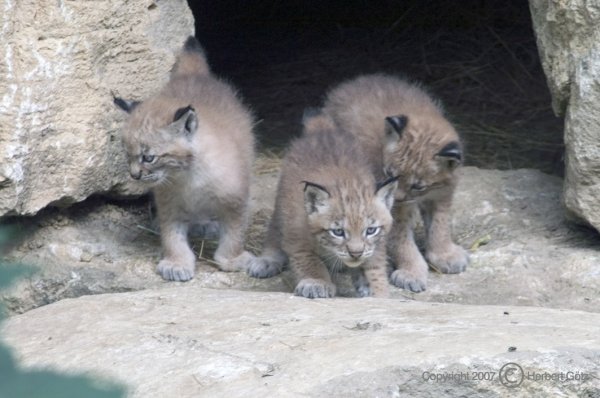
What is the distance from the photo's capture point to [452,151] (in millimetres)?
6504

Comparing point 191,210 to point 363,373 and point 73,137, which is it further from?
point 363,373

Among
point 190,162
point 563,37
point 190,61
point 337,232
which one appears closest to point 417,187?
point 337,232

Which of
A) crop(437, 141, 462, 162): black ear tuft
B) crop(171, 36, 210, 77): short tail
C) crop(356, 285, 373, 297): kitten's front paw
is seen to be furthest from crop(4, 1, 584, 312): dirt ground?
crop(171, 36, 210, 77): short tail

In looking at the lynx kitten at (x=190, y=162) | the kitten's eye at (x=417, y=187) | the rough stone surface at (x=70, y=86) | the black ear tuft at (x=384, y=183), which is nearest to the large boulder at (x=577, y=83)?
the kitten's eye at (x=417, y=187)

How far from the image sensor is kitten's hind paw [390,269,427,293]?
652 cm

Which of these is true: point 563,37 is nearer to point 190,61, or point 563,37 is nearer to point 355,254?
point 355,254

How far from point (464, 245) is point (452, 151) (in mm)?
876

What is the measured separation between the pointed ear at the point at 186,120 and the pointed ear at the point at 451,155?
1.52 m

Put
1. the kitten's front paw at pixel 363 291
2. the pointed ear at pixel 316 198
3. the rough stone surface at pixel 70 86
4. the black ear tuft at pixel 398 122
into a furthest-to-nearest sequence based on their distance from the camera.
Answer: the black ear tuft at pixel 398 122, the kitten's front paw at pixel 363 291, the rough stone surface at pixel 70 86, the pointed ear at pixel 316 198

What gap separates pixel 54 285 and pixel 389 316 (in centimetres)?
251

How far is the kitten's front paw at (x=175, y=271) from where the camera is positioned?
6613 mm

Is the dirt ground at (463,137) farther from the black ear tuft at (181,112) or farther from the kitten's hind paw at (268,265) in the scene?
the black ear tuft at (181,112)

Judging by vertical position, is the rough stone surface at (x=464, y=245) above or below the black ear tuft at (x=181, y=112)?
below

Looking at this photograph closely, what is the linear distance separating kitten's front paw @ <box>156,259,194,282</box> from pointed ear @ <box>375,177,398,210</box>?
1353 mm
